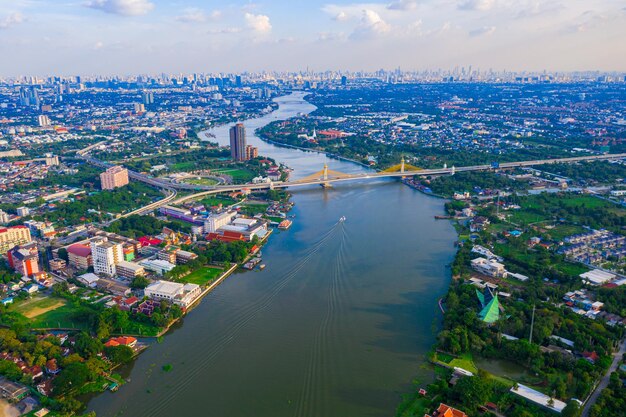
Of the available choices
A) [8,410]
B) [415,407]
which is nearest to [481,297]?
[415,407]

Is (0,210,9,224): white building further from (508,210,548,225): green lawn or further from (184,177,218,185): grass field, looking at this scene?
(508,210,548,225): green lawn

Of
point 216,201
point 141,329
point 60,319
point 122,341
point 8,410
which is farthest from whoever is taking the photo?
point 216,201

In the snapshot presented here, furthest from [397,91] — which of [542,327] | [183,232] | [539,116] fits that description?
[542,327]

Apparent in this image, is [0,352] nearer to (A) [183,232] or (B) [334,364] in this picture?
(B) [334,364]

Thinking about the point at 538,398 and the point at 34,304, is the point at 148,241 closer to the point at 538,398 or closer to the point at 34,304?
the point at 34,304

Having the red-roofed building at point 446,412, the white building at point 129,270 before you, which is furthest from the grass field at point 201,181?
the red-roofed building at point 446,412

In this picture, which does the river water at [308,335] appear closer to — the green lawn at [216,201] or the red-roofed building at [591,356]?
the red-roofed building at [591,356]

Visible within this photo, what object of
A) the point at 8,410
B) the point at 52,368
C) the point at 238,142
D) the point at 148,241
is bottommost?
the point at 8,410

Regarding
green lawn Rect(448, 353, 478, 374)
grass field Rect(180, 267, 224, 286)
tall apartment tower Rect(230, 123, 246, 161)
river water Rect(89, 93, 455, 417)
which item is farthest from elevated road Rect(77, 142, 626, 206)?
green lawn Rect(448, 353, 478, 374)
